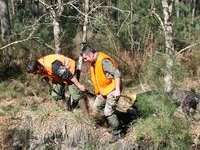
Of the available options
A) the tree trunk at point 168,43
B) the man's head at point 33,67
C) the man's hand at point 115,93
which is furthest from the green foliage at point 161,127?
the man's head at point 33,67

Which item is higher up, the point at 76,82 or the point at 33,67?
the point at 33,67

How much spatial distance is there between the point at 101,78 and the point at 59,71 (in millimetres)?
752

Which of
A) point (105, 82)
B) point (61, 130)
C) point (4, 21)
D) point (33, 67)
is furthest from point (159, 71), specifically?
point (4, 21)

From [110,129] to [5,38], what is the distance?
465 cm

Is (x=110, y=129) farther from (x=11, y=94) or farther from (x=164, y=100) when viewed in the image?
(x=11, y=94)

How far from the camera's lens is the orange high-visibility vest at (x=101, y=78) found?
26.3 feet

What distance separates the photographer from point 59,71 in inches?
334

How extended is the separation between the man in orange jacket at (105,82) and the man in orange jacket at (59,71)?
32 cm

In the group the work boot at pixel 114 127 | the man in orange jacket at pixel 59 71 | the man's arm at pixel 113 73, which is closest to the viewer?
the man's arm at pixel 113 73

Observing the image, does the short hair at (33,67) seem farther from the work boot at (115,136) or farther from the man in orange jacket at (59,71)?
the work boot at (115,136)

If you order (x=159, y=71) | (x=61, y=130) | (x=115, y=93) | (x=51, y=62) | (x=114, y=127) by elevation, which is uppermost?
(x=51, y=62)

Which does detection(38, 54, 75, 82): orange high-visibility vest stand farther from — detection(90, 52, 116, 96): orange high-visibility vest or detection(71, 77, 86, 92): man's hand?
detection(90, 52, 116, 96): orange high-visibility vest

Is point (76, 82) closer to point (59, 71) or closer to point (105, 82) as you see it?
point (59, 71)

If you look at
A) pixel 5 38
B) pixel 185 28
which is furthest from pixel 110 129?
pixel 185 28
